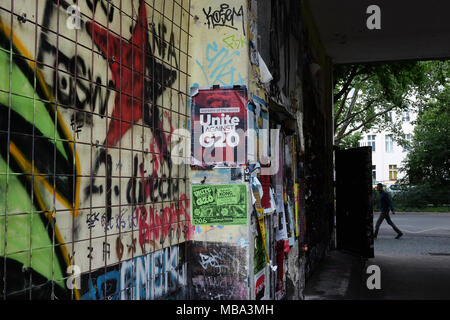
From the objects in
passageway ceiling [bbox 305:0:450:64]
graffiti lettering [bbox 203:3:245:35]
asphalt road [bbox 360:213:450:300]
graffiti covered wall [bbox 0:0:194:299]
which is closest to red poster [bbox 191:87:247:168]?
graffiti covered wall [bbox 0:0:194:299]

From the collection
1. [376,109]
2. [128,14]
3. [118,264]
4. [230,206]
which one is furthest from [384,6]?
[376,109]

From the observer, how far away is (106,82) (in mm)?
2713

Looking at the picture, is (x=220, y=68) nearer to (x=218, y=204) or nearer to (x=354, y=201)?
(x=218, y=204)

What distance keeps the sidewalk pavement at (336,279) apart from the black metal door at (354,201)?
32 cm

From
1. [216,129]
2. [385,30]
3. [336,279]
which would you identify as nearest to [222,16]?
[216,129]

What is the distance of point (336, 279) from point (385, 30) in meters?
5.33

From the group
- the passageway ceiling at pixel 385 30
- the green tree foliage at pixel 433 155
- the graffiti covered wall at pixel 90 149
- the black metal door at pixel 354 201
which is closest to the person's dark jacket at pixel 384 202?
the black metal door at pixel 354 201

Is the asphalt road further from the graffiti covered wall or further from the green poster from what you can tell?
the graffiti covered wall

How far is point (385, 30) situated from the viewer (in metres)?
10.4

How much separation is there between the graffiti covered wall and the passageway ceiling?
638cm

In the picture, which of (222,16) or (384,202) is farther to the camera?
(384,202)

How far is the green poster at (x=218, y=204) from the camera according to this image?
3836mm

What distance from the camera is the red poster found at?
3.86 m

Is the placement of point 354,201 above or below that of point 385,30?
below
